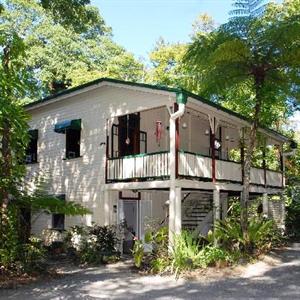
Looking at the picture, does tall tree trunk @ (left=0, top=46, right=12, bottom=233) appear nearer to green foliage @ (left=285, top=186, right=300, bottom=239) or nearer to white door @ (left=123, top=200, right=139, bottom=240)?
white door @ (left=123, top=200, right=139, bottom=240)

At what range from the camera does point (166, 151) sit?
15070mm

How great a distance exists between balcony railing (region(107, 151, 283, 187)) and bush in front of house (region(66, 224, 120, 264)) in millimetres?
1986

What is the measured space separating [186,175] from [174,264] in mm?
3236

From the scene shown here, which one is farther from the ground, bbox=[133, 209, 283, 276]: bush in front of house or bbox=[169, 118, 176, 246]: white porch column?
bbox=[169, 118, 176, 246]: white porch column

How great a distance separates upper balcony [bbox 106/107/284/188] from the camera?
1525 cm

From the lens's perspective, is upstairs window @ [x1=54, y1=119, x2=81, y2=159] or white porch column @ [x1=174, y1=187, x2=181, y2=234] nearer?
white porch column @ [x1=174, y1=187, x2=181, y2=234]

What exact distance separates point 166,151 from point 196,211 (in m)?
5.34

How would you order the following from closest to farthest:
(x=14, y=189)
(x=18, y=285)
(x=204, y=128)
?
(x=18, y=285) → (x=14, y=189) → (x=204, y=128)

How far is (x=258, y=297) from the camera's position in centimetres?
994

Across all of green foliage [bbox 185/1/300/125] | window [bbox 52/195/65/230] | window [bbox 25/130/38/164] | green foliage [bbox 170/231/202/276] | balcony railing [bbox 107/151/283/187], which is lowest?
green foliage [bbox 170/231/202/276]

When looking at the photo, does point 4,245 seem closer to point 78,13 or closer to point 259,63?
point 78,13

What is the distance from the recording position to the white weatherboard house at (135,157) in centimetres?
1512

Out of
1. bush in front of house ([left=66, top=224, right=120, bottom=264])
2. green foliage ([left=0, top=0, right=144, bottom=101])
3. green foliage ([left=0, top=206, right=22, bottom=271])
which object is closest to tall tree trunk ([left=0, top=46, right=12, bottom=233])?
green foliage ([left=0, top=206, right=22, bottom=271])

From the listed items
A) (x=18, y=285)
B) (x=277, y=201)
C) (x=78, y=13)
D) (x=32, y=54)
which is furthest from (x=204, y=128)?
(x=32, y=54)
